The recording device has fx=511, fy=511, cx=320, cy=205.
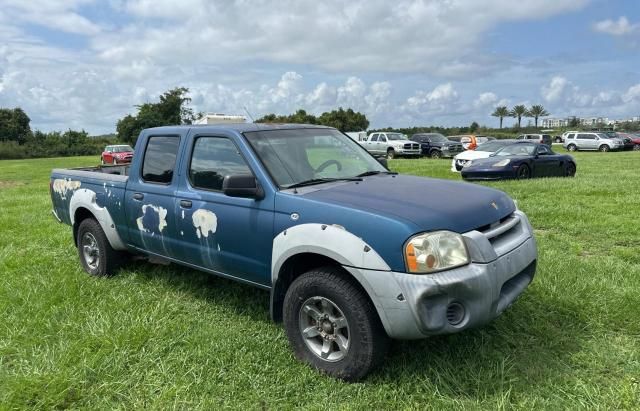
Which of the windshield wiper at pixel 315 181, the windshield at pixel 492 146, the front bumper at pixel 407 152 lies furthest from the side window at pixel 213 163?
the front bumper at pixel 407 152

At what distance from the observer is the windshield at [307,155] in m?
4.00

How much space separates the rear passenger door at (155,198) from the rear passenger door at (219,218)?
15 centimetres

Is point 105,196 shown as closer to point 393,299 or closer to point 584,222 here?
point 393,299

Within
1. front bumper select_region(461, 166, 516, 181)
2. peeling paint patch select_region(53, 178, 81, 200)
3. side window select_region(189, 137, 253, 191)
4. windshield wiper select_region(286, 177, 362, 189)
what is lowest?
front bumper select_region(461, 166, 516, 181)

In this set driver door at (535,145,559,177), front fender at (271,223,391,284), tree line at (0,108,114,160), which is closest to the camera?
front fender at (271,223,391,284)

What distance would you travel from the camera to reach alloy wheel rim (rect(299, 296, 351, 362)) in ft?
11.0

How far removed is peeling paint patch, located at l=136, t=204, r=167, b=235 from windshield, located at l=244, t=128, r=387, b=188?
115 cm

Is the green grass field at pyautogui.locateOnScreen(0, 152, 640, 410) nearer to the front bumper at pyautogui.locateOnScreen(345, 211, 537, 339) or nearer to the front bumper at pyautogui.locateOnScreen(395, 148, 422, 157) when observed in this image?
the front bumper at pyautogui.locateOnScreen(345, 211, 537, 339)

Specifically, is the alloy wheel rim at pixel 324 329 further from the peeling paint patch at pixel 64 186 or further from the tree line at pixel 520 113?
the tree line at pixel 520 113

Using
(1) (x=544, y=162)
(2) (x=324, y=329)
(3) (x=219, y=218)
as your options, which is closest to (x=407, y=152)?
(1) (x=544, y=162)

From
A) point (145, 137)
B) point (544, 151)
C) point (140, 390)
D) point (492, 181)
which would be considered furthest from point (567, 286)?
point (544, 151)

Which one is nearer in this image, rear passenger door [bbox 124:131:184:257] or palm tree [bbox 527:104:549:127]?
rear passenger door [bbox 124:131:184:257]

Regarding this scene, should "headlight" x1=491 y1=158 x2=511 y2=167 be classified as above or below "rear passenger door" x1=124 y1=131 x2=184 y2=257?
below

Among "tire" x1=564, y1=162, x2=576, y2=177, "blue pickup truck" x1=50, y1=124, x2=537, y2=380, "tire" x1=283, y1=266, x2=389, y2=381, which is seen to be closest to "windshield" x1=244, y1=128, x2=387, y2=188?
"blue pickup truck" x1=50, y1=124, x2=537, y2=380
